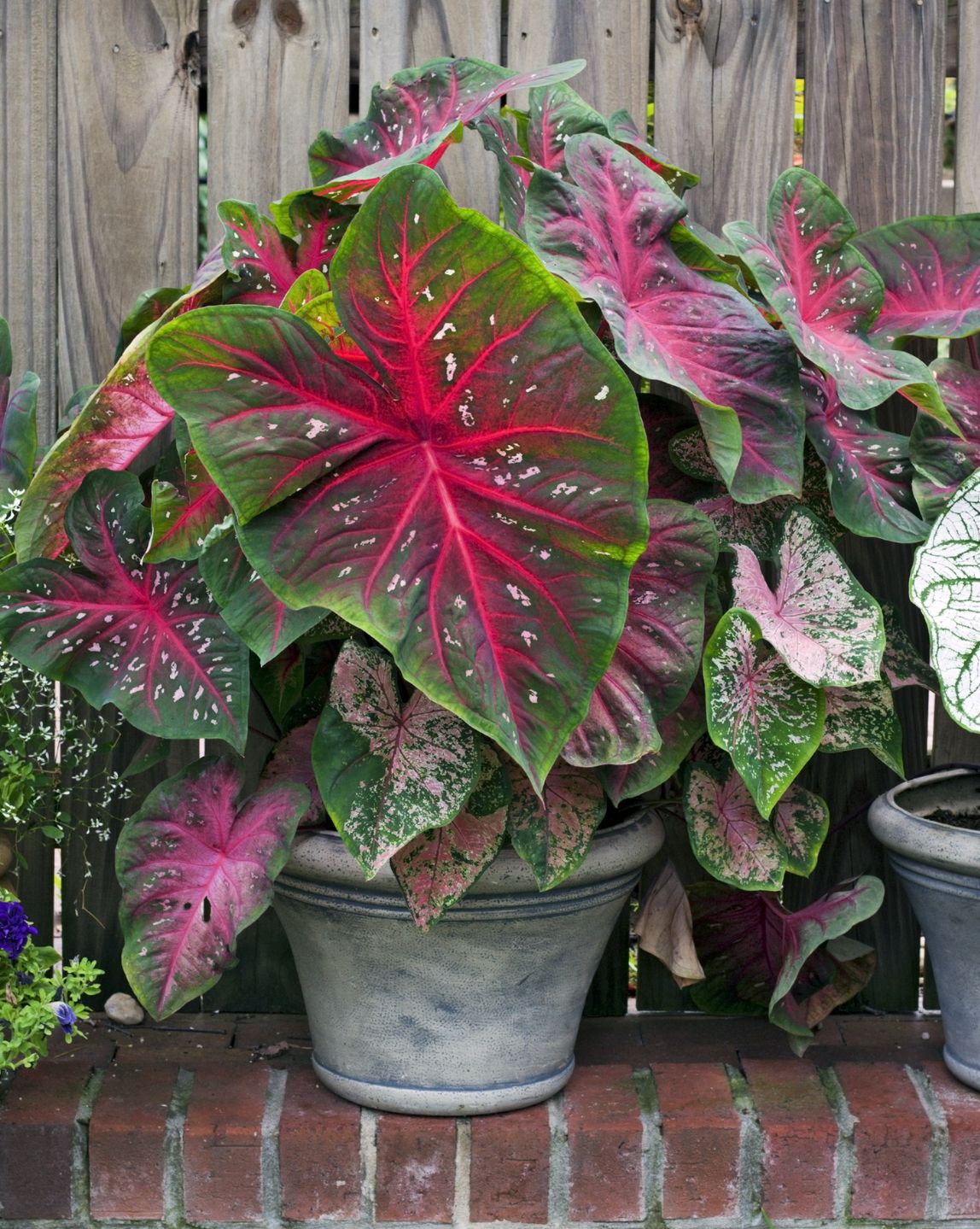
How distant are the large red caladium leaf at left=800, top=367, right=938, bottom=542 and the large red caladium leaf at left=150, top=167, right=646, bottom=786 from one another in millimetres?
457

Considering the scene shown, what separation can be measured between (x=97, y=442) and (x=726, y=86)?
986 millimetres

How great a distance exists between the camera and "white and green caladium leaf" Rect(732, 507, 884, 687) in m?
1.38

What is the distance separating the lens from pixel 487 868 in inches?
56.3

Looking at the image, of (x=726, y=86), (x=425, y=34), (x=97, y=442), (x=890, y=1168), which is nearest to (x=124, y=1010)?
(x=97, y=442)

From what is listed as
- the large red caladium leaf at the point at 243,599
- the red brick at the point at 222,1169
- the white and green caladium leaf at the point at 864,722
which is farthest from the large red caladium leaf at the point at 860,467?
the red brick at the point at 222,1169

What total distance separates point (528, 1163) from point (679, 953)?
0.32 metres

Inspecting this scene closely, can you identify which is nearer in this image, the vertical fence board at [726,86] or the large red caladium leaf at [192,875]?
the large red caladium leaf at [192,875]

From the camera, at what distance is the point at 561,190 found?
1373mm

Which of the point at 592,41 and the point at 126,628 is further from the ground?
the point at 592,41

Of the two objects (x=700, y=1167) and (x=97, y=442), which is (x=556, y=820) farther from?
(x=97, y=442)

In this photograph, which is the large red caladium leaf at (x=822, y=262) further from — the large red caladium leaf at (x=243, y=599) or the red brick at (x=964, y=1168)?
the red brick at (x=964, y=1168)

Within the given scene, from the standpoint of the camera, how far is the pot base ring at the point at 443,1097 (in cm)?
153

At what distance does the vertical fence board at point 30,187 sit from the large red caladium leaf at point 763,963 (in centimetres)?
112

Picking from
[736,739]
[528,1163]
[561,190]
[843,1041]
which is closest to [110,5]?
[561,190]
